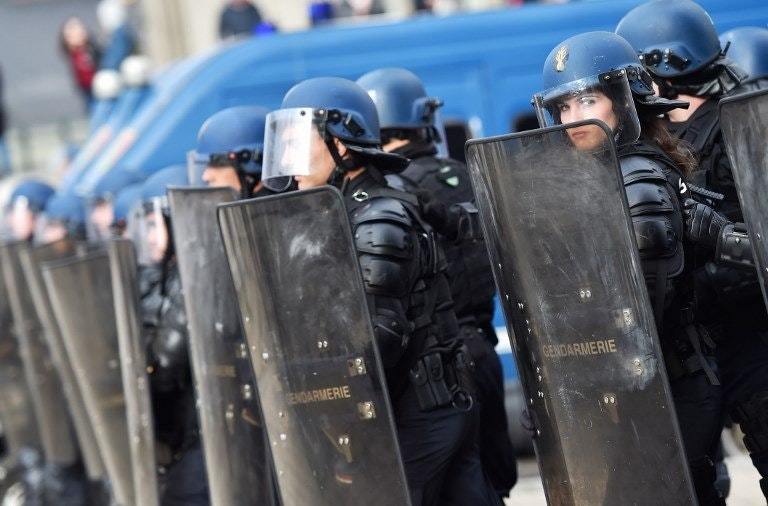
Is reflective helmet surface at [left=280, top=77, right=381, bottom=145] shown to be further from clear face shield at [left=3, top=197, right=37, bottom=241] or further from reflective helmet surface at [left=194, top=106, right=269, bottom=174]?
clear face shield at [left=3, top=197, right=37, bottom=241]

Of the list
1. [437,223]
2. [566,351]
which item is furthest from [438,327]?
[566,351]

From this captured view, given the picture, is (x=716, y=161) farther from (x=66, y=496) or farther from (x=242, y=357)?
(x=66, y=496)

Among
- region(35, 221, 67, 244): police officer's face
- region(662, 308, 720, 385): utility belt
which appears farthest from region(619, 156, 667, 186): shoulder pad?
region(35, 221, 67, 244): police officer's face

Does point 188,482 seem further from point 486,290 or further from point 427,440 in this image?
point 427,440

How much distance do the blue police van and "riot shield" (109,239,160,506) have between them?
2.35 metres

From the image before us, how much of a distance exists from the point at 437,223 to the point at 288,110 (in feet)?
1.98

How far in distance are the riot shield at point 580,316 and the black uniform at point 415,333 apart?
365 mm

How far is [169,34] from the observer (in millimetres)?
17656

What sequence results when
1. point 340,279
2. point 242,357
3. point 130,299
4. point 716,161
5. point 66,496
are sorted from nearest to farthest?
point 340,279
point 716,161
point 242,357
point 130,299
point 66,496

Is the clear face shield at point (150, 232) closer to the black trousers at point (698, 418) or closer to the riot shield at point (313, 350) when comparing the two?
the riot shield at point (313, 350)

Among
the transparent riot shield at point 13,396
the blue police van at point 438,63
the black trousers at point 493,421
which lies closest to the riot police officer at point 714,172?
the black trousers at point 493,421

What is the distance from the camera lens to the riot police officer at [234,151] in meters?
6.21

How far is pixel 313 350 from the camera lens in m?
4.78

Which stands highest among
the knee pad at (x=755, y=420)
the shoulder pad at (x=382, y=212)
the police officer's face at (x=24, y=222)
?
the shoulder pad at (x=382, y=212)
